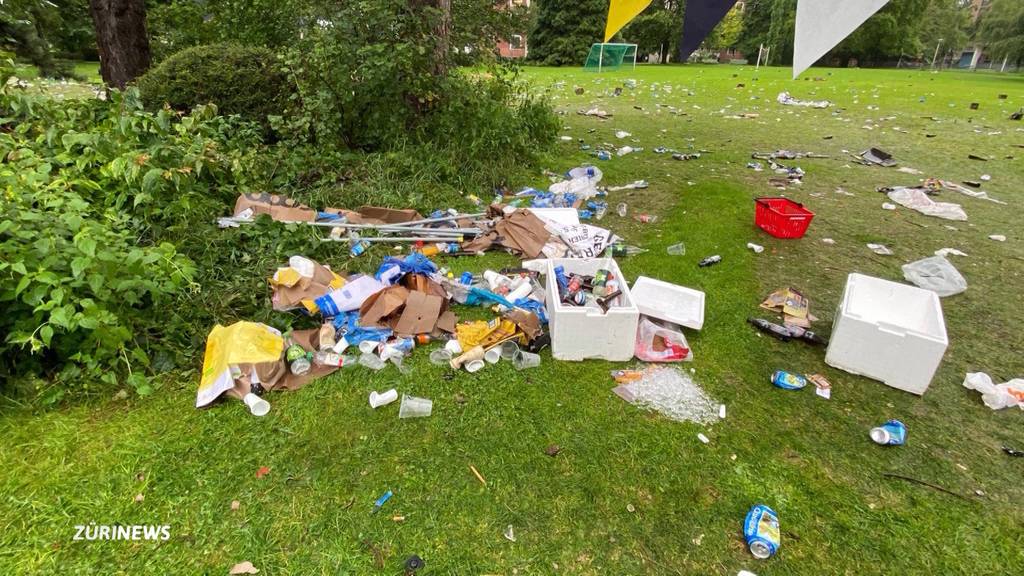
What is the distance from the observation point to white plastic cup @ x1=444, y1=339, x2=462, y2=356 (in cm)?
248

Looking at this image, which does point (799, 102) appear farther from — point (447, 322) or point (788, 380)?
point (447, 322)

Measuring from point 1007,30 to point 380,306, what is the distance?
3467 cm

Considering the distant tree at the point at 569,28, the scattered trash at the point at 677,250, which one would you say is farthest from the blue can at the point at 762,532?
the distant tree at the point at 569,28

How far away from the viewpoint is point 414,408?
2129 mm

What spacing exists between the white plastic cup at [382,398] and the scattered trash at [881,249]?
378cm

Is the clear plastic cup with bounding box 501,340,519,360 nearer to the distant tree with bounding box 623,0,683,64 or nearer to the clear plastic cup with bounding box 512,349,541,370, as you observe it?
the clear plastic cup with bounding box 512,349,541,370

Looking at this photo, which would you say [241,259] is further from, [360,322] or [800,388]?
[800,388]

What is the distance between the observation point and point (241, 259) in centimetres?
293

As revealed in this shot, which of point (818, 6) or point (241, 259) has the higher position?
point (818, 6)

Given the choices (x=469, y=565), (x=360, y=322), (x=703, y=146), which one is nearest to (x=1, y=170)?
(x=360, y=322)

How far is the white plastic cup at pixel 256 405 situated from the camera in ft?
6.88

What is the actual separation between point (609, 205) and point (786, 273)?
1.75 m

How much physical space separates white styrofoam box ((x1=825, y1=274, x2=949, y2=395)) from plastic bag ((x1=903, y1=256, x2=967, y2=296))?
0.81 metres

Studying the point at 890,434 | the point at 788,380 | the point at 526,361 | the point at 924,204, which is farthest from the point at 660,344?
the point at 924,204
